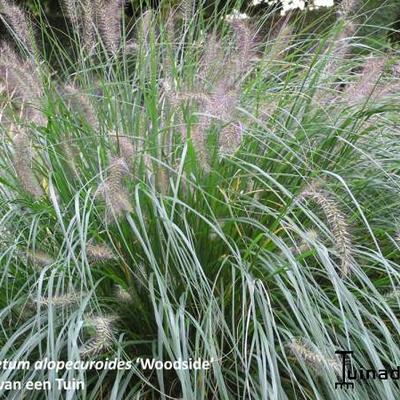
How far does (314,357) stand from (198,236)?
1.85 ft

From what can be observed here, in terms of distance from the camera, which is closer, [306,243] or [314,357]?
[314,357]

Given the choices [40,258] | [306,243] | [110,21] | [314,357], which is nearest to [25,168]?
[40,258]

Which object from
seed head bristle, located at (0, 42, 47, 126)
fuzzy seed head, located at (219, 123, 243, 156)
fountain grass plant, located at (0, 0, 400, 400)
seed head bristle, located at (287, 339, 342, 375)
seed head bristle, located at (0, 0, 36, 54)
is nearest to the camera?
seed head bristle, located at (287, 339, 342, 375)

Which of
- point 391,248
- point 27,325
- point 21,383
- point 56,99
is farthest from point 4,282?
point 391,248

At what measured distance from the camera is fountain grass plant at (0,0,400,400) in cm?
177

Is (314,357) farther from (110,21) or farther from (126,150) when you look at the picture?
(110,21)

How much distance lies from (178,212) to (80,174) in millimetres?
418

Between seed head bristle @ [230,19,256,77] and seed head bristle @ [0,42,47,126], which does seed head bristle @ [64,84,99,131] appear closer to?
seed head bristle @ [0,42,47,126]

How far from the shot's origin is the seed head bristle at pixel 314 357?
1.67 m

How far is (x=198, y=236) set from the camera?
2.06 metres

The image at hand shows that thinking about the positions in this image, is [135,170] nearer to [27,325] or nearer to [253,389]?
[27,325]

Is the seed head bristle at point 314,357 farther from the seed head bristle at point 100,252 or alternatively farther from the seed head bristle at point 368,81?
the seed head bristle at point 368,81

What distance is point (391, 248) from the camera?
227 centimetres

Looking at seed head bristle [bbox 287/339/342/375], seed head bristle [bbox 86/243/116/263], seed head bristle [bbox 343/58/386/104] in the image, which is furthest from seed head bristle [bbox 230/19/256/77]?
seed head bristle [bbox 287/339/342/375]
